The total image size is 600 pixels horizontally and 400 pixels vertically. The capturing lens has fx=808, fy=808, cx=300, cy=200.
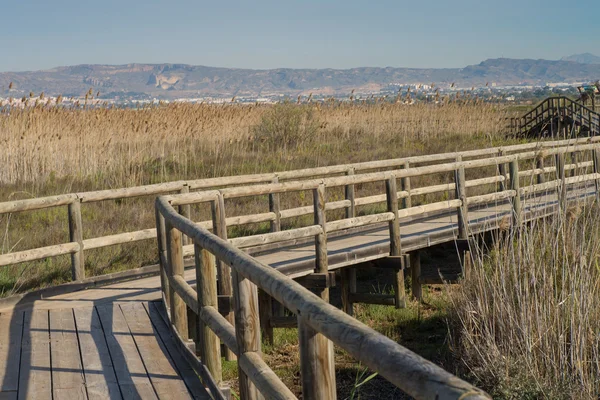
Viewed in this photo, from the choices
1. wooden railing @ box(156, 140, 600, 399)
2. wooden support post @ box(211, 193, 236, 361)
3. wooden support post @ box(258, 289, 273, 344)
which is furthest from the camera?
wooden support post @ box(258, 289, 273, 344)

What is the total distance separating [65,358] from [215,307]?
1.10m

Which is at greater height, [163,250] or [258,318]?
[258,318]

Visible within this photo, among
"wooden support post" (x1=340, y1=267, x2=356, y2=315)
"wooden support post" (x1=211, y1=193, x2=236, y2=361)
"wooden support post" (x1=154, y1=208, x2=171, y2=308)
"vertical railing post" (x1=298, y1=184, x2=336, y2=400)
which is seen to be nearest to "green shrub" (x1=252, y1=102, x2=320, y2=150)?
"wooden support post" (x1=340, y1=267, x2=356, y2=315)

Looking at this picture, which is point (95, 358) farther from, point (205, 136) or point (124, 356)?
point (205, 136)

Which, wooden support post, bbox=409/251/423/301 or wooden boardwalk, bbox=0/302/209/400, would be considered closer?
wooden boardwalk, bbox=0/302/209/400

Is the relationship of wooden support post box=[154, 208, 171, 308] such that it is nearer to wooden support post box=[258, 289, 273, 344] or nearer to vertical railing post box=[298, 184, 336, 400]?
wooden support post box=[258, 289, 273, 344]

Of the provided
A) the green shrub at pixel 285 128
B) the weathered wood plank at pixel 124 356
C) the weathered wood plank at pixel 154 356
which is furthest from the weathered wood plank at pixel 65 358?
the green shrub at pixel 285 128

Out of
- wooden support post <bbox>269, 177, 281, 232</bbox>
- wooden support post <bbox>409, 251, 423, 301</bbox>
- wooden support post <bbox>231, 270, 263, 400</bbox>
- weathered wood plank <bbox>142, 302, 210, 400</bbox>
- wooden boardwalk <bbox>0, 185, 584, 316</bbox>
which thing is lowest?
wooden support post <bbox>409, 251, 423, 301</bbox>

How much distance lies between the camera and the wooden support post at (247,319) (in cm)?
367

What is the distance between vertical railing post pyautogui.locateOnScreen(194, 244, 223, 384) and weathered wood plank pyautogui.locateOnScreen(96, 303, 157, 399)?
1.27ft

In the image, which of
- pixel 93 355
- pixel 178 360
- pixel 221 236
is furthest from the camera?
pixel 221 236

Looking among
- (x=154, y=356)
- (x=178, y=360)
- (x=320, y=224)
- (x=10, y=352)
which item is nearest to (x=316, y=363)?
(x=178, y=360)

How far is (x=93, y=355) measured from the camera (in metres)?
5.13

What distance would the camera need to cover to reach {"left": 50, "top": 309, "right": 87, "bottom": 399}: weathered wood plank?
4.48 metres
